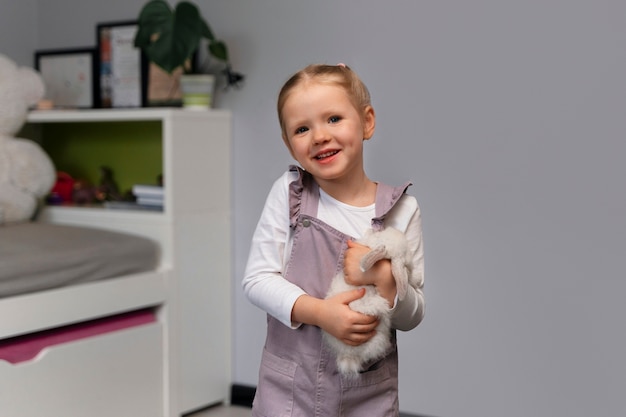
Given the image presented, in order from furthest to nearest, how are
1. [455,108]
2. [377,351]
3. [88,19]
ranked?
[88,19]
[455,108]
[377,351]

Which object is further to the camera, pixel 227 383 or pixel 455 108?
pixel 227 383

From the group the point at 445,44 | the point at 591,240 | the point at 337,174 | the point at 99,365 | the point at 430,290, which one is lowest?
the point at 99,365

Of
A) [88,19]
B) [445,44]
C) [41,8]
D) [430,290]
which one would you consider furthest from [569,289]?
[41,8]

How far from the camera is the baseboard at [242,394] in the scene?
104 inches

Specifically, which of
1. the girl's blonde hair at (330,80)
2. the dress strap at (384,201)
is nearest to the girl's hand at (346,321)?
the dress strap at (384,201)

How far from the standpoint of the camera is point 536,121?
7.06 feet

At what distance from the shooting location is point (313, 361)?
1375mm

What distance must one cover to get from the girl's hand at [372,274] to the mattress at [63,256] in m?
1.05

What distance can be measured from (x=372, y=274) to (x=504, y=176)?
0.99 metres

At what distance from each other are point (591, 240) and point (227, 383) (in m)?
1.17

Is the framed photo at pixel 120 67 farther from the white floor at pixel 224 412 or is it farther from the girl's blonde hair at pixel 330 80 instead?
the girl's blonde hair at pixel 330 80

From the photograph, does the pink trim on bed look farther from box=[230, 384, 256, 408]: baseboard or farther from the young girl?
the young girl

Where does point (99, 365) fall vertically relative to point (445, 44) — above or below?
below

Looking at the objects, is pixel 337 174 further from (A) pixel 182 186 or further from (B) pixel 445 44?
(A) pixel 182 186
